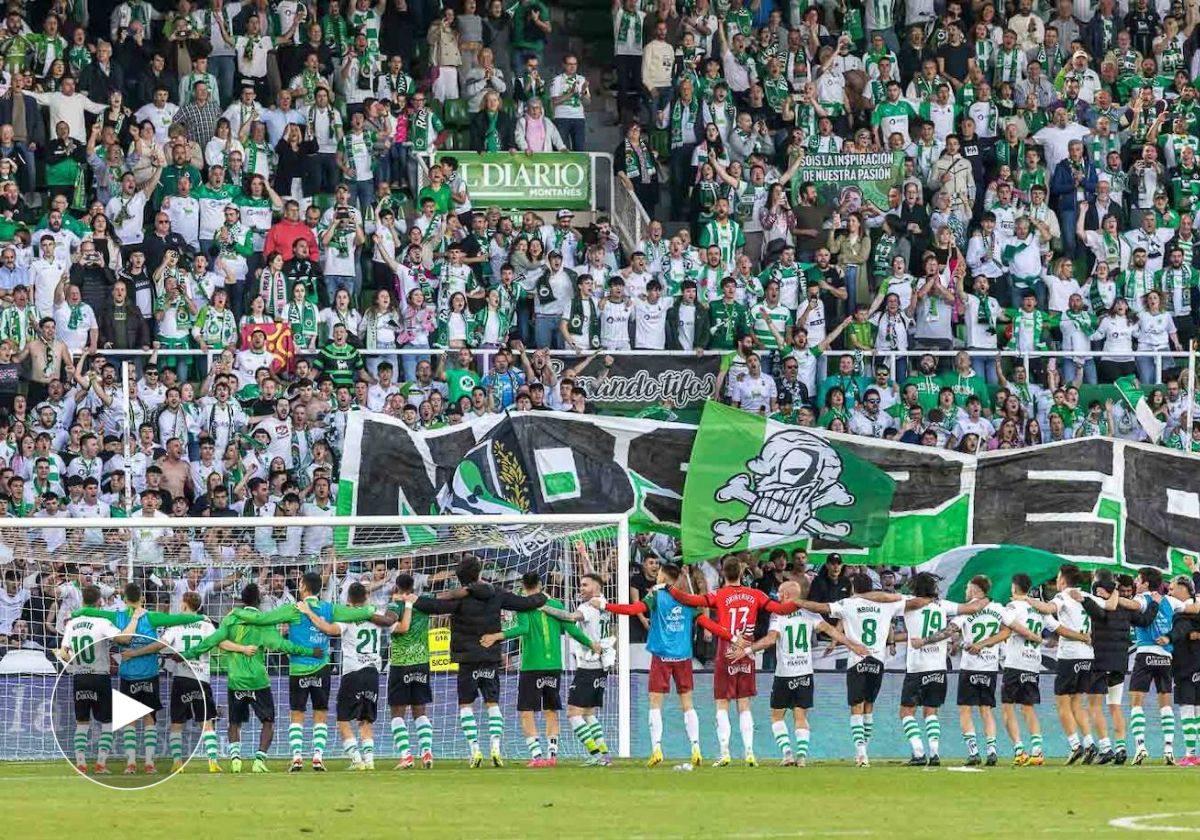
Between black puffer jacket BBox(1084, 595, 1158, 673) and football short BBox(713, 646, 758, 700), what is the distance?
2906mm

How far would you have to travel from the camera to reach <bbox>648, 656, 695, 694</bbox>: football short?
1886cm

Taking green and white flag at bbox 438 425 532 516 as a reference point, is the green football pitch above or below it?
below

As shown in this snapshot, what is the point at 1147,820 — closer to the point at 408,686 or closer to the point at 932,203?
the point at 408,686

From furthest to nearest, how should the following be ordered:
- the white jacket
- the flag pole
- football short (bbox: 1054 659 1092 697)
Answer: the white jacket < the flag pole < football short (bbox: 1054 659 1092 697)

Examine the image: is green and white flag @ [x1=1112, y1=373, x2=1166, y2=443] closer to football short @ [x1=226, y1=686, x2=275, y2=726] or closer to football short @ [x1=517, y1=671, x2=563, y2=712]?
football short @ [x1=517, y1=671, x2=563, y2=712]

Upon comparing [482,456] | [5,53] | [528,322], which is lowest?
[482,456]

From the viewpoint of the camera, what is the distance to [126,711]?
17328 mm

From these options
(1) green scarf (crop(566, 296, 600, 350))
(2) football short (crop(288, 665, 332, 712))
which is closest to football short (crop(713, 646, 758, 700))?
(2) football short (crop(288, 665, 332, 712))

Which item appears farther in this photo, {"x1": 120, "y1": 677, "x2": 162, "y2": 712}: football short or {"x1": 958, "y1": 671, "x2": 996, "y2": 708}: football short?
{"x1": 958, "y1": 671, "x2": 996, "y2": 708}: football short

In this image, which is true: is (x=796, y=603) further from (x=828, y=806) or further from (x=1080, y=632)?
(x=828, y=806)

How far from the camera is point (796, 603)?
746 inches

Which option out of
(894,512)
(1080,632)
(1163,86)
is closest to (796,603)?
(1080,632)

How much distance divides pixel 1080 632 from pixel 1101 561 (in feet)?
16.7

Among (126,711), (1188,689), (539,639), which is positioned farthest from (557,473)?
(126,711)
